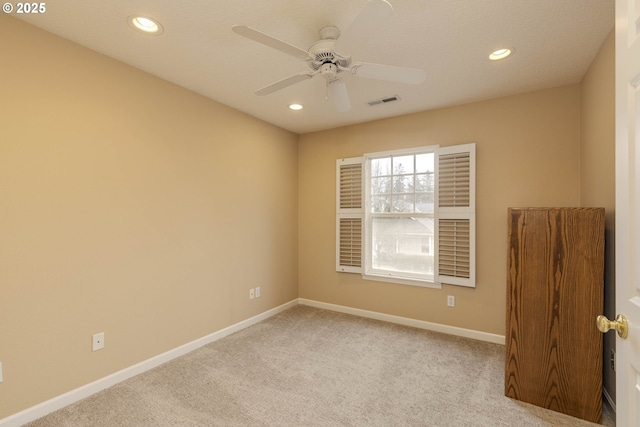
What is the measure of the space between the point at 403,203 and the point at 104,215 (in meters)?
3.08

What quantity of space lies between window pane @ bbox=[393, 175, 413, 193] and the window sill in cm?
109

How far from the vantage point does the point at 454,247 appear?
10.8 feet

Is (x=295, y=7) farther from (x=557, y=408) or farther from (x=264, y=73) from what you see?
(x=557, y=408)

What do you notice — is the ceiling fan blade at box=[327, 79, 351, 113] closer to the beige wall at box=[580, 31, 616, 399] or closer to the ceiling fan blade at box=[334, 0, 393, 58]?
the ceiling fan blade at box=[334, 0, 393, 58]

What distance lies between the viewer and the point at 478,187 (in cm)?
318

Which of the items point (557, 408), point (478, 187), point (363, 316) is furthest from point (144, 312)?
point (478, 187)

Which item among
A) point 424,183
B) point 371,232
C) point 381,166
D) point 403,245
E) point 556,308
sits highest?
point 381,166

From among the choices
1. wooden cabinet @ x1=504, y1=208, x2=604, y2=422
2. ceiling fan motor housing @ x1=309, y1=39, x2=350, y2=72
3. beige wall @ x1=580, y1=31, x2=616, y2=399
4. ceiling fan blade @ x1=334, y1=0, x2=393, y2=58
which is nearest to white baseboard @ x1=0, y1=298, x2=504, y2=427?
wooden cabinet @ x1=504, y1=208, x2=604, y2=422

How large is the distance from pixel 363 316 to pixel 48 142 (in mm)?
3575

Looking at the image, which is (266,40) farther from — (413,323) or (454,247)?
(413,323)

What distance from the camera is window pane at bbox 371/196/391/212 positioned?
3.82 m

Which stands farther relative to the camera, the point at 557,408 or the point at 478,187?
the point at 478,187

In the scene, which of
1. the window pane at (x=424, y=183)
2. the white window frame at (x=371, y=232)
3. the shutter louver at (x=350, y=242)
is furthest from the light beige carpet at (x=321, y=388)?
the window pane at (x=424, y=183)

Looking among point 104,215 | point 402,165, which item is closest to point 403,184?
point 402,165
